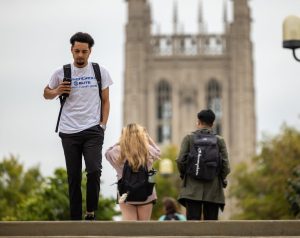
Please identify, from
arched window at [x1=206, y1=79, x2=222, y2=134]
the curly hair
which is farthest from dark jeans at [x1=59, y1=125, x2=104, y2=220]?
arched window at [x1=206, y1=79, x2=222, y2=134]

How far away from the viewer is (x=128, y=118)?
403ft

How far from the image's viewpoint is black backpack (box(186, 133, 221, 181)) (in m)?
14.9

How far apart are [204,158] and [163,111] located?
11283cm

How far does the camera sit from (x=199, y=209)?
15039mm

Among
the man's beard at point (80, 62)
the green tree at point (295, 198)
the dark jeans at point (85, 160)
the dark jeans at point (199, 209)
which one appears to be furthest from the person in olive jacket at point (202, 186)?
the green tree at point (295, 198)

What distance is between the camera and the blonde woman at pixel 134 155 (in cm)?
1522

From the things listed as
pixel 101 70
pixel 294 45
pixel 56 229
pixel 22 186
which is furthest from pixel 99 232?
pixel 22 186

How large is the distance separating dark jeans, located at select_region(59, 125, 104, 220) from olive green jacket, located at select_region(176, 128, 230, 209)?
3.49ft

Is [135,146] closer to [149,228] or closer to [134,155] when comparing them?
[134,155]

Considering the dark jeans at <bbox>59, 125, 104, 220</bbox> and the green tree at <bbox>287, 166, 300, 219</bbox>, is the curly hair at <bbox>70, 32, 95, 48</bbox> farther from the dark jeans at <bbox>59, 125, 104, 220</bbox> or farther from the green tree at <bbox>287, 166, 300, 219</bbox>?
the green tree at <bbox>287, 166, 300, 219</bbox>

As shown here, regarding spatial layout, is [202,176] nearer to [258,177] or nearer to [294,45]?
[294,45]

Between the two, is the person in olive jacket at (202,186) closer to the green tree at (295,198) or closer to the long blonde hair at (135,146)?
the long blonde hair at (135,146)

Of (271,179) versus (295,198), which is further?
(271,179)

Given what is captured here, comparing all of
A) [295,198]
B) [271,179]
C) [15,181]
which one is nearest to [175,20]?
[271,179]
